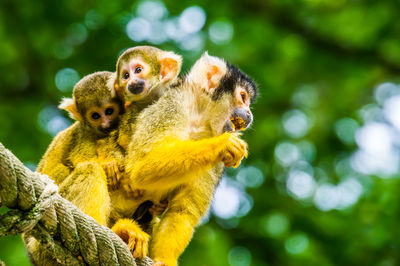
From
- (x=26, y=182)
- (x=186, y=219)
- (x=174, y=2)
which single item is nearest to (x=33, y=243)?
(x=186, y=219)

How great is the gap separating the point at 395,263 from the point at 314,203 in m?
2.97

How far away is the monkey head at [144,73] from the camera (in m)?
5.60

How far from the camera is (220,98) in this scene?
5.33 meters

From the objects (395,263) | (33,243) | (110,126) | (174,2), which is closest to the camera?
(33,243)

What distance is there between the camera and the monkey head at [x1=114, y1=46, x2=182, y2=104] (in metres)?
5.60

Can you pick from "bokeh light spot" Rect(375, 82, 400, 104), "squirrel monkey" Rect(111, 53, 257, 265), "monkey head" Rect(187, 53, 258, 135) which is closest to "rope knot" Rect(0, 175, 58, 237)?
"squirrel monkey" Rect(111, 53, 257, 265)

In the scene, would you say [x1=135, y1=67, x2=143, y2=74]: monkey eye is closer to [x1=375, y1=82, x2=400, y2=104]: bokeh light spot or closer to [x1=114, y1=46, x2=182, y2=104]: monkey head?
[x1=114, y1=46, x2=182, y2=104]: monkey head

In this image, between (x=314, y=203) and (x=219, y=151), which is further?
(x=314, y=203)

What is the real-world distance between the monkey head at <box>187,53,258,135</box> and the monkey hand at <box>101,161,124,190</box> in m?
1.09

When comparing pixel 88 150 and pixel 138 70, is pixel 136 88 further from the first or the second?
pixel 88 150

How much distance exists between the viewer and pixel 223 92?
538cm

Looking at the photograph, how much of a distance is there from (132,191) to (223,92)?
1.43m

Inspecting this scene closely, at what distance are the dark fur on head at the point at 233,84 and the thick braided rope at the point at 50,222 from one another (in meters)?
2.40

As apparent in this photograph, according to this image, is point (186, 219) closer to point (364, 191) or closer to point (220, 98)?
point (220, 98)
